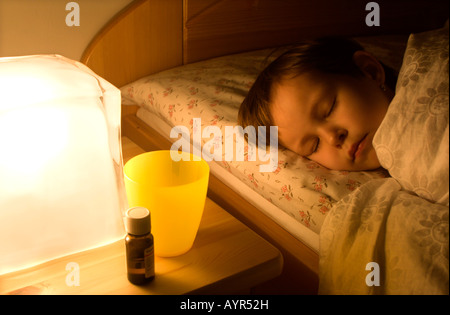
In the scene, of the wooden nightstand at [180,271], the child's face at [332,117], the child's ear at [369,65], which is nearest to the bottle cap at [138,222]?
the wooden nightstand at [180,271]

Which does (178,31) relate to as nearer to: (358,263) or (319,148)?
(319,148)

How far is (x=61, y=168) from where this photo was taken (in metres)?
0.65

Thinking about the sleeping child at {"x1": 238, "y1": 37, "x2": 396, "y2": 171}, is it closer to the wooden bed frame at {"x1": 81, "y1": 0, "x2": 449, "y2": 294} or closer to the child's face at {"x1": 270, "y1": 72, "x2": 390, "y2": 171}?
the child's face at {"x1": 270, "y1": 72, "x2": 390, "y2": 171}

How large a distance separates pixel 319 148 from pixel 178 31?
2.04 ft

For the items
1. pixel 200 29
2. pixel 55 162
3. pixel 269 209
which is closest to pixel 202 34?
pixel 200 29

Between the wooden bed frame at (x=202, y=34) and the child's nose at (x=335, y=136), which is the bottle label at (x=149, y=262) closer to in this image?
the wooden bed frame at (x=202, y=34)

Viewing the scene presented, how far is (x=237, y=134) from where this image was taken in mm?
978

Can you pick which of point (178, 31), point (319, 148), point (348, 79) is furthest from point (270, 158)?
point (178, 31)

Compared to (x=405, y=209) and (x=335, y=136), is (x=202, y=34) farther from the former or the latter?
(x=405, y=209)

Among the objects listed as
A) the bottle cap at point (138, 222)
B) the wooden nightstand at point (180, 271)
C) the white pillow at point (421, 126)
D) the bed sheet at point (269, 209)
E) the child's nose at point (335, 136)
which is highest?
the white pillow at point (421, 126)

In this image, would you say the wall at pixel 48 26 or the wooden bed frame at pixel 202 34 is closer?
the wall at pixel 48 26

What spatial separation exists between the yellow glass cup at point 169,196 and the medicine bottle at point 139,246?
54 mm

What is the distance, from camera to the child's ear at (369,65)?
3.15 feet

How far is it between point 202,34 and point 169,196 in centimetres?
76
